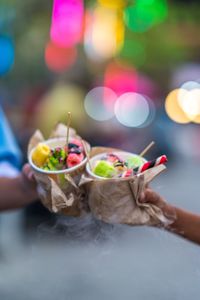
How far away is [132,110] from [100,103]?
30 centimetres

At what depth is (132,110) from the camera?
3.96 m

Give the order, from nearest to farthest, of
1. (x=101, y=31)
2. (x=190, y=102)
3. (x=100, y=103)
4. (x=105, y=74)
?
1. (x=190, y=102)
2. (x=100, y=103)
3. (x=101, y=31)
4. (x=105, y=74)

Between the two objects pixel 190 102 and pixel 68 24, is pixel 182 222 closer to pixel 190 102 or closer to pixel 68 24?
pixel 190 102

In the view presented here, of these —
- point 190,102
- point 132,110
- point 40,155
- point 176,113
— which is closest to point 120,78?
point 132,110

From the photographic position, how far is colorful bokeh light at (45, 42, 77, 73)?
443 cm

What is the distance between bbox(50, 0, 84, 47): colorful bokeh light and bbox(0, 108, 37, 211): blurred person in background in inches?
83.9

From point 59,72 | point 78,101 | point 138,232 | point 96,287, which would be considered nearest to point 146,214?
point 138,232

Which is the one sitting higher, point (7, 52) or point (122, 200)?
point (122, 200)

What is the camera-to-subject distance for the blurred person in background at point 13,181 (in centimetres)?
149

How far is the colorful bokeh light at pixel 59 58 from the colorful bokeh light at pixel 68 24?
0.21ft

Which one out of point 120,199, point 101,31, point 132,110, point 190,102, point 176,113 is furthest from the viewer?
point 101,31

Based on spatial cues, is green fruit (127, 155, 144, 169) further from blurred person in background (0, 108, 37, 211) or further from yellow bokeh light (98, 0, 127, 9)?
yellow bokeh light (98, 0, 127, 9)

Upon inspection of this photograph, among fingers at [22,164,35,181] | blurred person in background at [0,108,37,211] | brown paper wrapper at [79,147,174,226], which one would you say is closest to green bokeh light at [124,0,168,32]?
blurred person in background at [0,108,37,211]

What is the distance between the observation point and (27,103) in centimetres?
414
